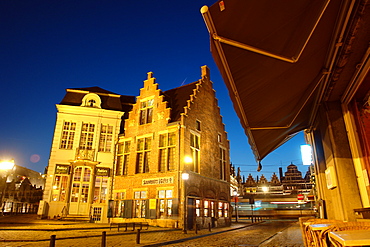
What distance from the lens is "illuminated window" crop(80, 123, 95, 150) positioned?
75.3 ft

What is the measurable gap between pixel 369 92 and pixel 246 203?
48.7 m

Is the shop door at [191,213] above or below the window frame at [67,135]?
below

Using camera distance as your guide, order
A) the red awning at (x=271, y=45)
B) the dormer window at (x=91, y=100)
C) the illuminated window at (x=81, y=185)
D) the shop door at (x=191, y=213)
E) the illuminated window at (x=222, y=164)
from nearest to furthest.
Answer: the red awning at (x=271, y=45), the shop door at (x=191, y=213), the illuminated window at (x=81, y=185), the dormer window at (x=91, y=100), the illuminated window at (x=222, y=164)

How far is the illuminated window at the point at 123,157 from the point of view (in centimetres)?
2181

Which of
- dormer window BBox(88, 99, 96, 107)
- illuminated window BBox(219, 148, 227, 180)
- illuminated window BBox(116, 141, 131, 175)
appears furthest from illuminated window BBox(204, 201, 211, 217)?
dormer window BBox(88, 99, 96, 107)

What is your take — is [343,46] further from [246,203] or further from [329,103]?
[246,203]

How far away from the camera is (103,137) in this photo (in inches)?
925

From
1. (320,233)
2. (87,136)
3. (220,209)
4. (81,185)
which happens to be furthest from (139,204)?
(320,233)

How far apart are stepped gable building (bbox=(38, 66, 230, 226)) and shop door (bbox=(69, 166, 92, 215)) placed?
78 mm

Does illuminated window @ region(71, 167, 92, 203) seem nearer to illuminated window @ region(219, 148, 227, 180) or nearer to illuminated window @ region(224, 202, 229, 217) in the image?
illuminated window @ region(219, 148, 227, 180)

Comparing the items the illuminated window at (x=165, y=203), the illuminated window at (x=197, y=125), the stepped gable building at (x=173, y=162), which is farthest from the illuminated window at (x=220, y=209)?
the illuminated window at (x=197, y=125)

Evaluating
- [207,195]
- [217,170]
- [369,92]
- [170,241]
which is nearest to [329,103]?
[369,92]

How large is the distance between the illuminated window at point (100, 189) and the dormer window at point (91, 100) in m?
6.79

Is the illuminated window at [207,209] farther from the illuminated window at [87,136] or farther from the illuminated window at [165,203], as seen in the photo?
the illuminated window at [87,136]
